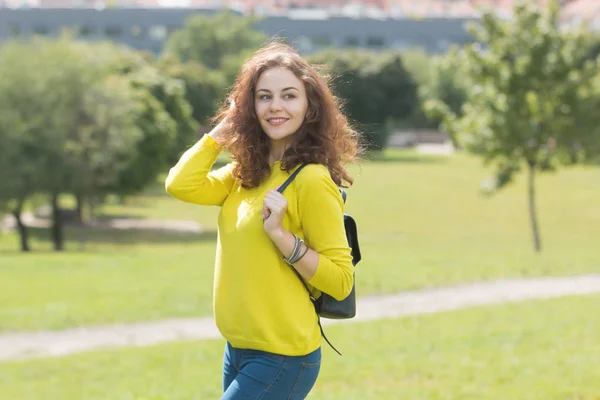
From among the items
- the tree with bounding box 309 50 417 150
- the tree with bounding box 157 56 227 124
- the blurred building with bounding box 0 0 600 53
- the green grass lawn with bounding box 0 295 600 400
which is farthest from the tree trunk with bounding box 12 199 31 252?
the blurred building with bounding box 0 0 600 53

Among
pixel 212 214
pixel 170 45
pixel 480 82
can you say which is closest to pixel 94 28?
pixel 170 45

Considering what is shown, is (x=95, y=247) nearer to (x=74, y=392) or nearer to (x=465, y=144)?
(x=465, y=144)

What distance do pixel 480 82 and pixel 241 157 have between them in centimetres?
2104

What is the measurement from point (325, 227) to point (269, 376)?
58cm

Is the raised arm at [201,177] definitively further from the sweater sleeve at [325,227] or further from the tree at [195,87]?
the tree at [195,87]

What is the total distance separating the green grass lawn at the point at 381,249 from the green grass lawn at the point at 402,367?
2075 millimetres

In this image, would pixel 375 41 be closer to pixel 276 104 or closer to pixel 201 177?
pixel 201 177

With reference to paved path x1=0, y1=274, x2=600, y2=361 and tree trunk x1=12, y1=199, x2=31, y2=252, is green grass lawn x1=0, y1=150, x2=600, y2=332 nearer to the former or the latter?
paved path x1=0, y1=274, x2=600, y2=361

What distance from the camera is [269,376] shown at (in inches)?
135

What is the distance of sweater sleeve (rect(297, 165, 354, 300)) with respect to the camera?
11.0 feet

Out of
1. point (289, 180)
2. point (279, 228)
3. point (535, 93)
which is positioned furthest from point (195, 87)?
point (279, 228)

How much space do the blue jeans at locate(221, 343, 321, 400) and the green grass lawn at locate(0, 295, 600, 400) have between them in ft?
11.0

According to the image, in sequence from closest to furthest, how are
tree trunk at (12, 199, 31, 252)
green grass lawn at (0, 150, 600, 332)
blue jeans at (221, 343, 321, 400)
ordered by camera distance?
blue jeans at (221, 343, 321, 400) → green grass lawn at (0, 150, 600, 332) → tree trunk at (12, 199, 31, 252)

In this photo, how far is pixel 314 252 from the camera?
11.0 feet
